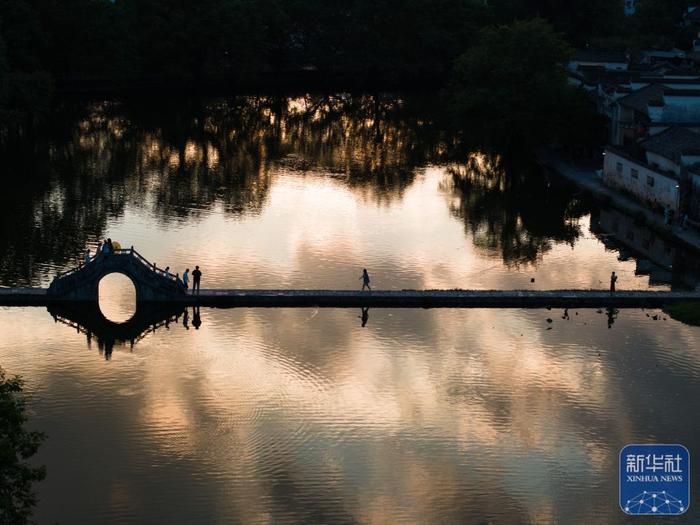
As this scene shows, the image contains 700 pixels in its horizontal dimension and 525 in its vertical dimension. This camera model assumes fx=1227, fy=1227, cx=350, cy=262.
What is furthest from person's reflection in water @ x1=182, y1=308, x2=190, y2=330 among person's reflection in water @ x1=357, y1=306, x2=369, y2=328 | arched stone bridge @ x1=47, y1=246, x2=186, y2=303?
person's reflection in water @ x1=357, y1=306, x2=369, y2=328

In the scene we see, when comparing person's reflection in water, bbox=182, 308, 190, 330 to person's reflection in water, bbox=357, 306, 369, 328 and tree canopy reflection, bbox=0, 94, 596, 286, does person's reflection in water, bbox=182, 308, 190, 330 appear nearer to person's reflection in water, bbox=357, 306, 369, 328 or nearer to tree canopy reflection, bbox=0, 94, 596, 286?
person's reflection in water, bbox=357, 306, 369, 328

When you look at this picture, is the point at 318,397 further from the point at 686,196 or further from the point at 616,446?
the point at 686,196

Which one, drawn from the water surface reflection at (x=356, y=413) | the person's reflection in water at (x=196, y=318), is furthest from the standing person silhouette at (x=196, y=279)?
the water surface reflection at (x=356, y=413)

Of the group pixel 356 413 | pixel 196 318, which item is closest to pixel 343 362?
pixel 356 413

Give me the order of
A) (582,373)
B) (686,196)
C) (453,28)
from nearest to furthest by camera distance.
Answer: (582,373)
(686,196)
(453,28)

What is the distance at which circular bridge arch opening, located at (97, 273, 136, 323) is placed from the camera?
201 ft

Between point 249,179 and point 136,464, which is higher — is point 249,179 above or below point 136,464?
above

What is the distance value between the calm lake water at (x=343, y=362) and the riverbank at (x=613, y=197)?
1237 mm

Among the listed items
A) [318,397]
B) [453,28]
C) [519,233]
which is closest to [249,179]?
[519,233]

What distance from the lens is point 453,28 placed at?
157 metres

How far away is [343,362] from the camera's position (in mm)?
54906

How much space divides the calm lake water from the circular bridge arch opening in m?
0.21

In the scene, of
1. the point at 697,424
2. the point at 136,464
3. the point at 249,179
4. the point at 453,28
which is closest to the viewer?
the point at 136,464

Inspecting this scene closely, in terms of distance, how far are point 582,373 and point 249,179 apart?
48842 millimetres
